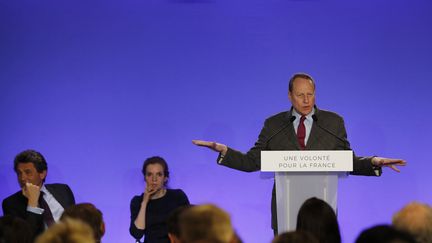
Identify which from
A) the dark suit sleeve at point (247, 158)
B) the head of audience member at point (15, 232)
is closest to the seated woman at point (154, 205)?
the dark suit sleeve at point (247, 158)

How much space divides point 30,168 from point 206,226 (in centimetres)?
268

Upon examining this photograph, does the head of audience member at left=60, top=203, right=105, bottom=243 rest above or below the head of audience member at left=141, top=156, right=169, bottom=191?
below

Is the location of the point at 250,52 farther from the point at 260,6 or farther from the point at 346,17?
the point at 346,17

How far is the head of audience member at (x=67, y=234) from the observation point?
104 inches

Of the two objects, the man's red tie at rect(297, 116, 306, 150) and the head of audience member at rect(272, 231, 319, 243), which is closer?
the head of audience member at rect(272, 231, 319, 243)

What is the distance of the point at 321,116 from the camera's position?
461 cm

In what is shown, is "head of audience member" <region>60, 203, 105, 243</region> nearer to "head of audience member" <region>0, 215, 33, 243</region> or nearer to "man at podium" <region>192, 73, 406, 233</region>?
"head of audience member" <region>0, 215, 33, 243</region>

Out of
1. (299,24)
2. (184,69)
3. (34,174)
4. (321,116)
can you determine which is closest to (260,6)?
(299,24)

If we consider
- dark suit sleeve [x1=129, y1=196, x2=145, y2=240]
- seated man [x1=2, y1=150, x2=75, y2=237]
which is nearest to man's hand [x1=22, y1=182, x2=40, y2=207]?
seated man [x1=2, y1=150, x2=75, y2=237]

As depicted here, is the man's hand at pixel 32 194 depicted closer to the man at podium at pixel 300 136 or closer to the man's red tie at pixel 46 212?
the man's red tie at pixel 46 212

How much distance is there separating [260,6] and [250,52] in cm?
37

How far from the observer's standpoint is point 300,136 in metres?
4.48

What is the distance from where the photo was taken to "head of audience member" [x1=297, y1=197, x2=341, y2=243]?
3.31 meters

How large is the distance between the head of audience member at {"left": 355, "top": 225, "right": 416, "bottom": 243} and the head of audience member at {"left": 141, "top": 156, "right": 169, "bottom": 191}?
9.09 ft
